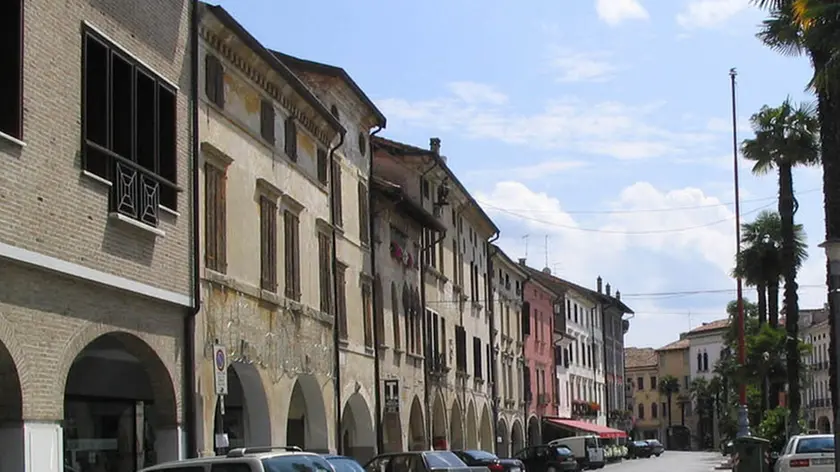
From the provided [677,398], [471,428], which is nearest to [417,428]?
[471,428]

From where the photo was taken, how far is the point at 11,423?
15.0 meters

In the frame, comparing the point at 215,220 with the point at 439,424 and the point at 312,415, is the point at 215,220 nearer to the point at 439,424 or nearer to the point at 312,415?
the point at 312,415

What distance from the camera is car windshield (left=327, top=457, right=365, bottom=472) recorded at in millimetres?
15602

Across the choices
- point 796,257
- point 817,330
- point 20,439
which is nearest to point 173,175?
point 20,439

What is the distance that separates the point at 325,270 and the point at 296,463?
615 inches

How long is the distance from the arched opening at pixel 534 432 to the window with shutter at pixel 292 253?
43892 millimetres

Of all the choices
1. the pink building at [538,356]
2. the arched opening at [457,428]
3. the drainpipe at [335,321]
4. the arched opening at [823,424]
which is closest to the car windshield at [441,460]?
the drainpipe at [335,321]

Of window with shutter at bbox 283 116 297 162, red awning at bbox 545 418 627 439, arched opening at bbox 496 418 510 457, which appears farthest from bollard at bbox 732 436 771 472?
red awning at bbox 545 418 627 439

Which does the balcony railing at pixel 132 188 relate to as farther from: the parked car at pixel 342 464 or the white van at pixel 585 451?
the white van at pixel 585 451

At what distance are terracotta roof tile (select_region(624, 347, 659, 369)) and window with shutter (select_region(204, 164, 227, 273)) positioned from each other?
456 feet

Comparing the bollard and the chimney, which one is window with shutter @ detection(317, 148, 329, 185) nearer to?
the bollard

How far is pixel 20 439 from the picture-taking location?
15.0 metres

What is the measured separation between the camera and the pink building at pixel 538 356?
67.7 m

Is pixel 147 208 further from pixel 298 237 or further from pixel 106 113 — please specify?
pixel 298 237
